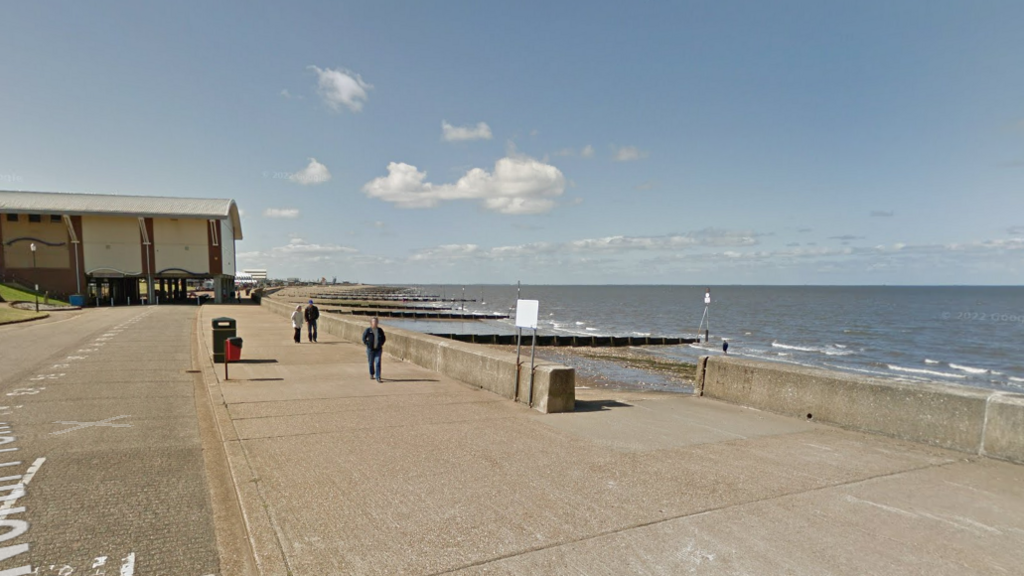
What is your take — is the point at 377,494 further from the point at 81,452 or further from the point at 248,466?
the point at 81,452

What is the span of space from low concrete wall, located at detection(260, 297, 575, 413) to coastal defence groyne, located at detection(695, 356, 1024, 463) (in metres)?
3.09

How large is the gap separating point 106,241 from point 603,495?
193 ft

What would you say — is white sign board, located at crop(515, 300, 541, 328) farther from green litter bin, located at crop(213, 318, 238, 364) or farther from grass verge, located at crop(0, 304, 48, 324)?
grass verge, located at crop(0, 304, 48, 324)

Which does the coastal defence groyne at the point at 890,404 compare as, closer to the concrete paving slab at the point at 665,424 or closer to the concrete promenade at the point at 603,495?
the concrete promenade at the point at 603,495

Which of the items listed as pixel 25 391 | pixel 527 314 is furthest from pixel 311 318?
pixel 527 314

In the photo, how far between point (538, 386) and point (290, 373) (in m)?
6.18

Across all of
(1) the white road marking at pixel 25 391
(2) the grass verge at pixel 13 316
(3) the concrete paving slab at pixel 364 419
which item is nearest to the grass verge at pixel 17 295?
(2) the grass verge at pixel 13 316

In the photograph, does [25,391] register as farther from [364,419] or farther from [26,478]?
[364,419]

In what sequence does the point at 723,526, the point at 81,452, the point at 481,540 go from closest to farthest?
the point at 481,540 < the point at 723,526 < the point at 81,452

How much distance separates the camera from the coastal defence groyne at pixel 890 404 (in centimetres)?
585

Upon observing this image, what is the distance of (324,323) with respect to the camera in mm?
22203

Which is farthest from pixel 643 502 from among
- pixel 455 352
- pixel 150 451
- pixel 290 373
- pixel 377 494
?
pixel 290 373

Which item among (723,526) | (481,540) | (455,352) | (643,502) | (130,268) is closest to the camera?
(481,540)

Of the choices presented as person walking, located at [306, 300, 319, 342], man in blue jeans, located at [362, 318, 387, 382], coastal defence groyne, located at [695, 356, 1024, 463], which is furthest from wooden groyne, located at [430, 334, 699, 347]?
coastal defence groyne, located at [695, 356, 1024, 463]
